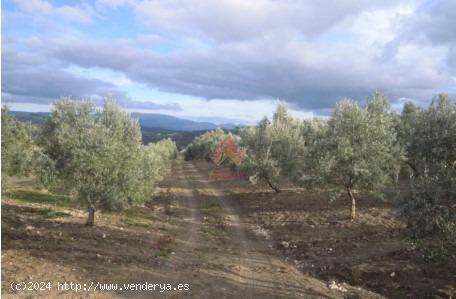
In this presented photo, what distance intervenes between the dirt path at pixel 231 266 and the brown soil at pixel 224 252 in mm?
52

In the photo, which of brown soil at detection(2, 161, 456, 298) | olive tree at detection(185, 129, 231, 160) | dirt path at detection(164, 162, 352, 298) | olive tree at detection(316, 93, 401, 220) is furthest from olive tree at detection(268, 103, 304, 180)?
olive tree at detection(185, 129, 231, 160)

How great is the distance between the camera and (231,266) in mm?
24281

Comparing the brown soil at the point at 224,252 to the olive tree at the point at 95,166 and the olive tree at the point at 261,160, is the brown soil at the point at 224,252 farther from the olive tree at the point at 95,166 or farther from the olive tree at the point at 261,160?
the olive tree at the point at 261,160

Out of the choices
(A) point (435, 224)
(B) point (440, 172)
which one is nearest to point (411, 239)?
(A) point (435, 224)

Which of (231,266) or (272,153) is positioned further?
(272,153)

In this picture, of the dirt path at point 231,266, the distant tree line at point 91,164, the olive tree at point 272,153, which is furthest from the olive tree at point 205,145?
the distant tree line at point 91,164

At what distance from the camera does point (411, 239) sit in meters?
17.9

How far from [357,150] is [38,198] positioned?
103ft

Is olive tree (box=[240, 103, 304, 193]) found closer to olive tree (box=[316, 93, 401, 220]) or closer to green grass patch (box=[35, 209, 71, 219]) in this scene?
olive tree (box=[316, 93, 401, 220])

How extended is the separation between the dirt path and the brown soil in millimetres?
52

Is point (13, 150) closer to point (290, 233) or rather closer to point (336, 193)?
point (290, 233)

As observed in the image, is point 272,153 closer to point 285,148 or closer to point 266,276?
point 285,148

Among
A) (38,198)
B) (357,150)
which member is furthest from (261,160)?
(38,198)

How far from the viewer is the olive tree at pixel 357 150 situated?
34.5m
